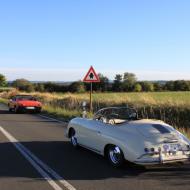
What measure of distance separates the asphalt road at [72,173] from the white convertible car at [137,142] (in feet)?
0.90

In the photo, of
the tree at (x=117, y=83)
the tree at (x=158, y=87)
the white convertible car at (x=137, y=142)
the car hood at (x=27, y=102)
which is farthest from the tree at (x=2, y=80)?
the white convertible car at (x=137, y=142)

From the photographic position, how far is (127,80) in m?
83.6

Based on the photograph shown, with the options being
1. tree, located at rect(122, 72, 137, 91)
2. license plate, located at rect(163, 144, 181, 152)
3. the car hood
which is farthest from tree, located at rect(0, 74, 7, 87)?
license plate, located at rect(163, 144, 181, 152)

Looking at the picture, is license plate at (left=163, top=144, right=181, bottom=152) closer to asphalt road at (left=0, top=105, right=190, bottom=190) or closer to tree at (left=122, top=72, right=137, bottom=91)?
asphalt road at (left=0, top=105, right=190, bottom=190)

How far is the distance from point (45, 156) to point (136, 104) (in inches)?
546

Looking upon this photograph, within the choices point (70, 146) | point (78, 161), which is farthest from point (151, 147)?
point (70, 146)

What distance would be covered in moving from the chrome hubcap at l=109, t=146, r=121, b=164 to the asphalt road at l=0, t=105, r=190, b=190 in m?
0.18

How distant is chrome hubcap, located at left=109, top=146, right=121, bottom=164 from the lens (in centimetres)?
837

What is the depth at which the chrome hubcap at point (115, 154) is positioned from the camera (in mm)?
8374

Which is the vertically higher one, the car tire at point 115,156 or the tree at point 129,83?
the tree at point 129,83

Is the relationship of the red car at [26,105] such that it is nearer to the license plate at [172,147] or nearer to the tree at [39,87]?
the license plate at [172,147]

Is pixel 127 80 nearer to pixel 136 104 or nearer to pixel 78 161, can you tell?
pixel 136 104

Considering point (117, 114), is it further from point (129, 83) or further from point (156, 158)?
point (129, 83)

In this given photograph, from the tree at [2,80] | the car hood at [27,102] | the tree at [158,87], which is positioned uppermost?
the tree at [2,80]
